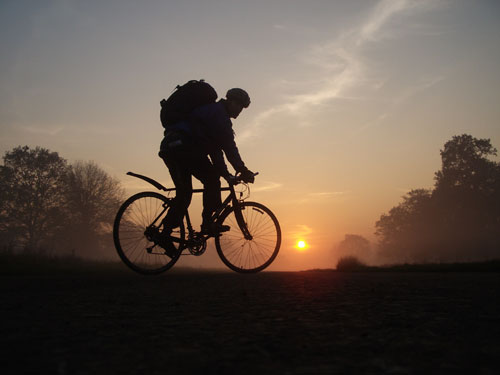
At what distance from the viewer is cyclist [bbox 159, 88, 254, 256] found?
6000 mm

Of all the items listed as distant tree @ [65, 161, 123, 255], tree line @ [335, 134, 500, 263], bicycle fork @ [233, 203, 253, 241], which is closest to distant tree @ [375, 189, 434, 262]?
tree line @ [335, 134, 500, 263]

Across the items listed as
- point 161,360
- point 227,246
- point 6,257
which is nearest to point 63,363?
point 161,360

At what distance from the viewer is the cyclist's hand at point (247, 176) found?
646 cm

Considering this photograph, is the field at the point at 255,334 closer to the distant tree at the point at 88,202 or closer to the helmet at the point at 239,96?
the helmet at the point at 239,96

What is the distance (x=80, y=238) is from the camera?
4844 centimetres

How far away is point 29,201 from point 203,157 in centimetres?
4770

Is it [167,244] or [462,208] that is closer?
[167,244]

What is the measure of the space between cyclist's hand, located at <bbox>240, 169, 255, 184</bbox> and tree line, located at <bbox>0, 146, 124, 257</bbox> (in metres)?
44.9

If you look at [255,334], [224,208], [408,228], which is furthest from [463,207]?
[255,334]

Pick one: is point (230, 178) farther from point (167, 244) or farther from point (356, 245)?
point (356, 245)

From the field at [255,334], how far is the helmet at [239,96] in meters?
3.82

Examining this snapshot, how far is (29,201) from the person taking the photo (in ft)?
155

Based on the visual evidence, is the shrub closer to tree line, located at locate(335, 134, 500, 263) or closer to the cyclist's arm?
the cyclist's arm

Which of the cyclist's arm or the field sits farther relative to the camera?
the cyclist's arm
